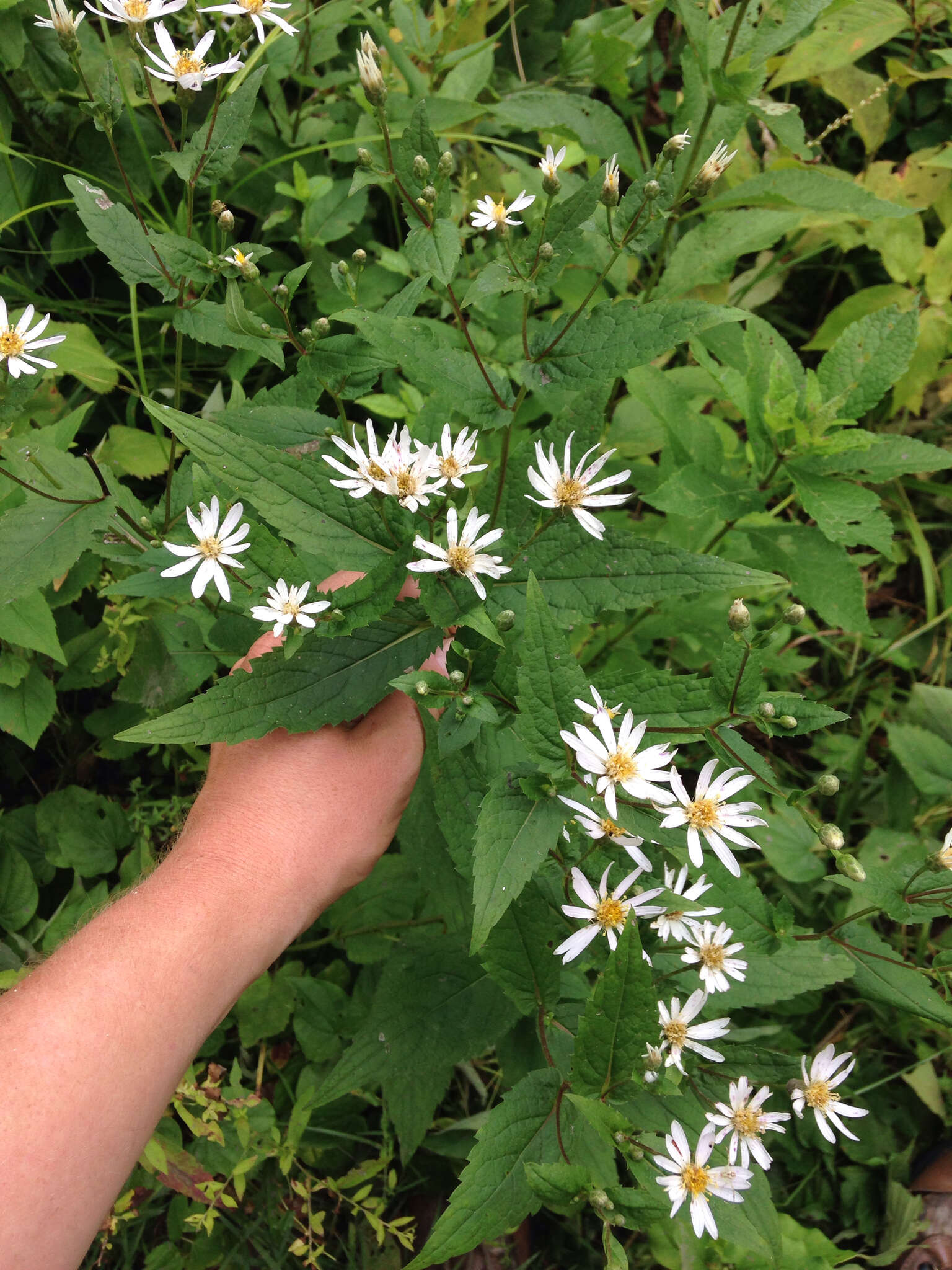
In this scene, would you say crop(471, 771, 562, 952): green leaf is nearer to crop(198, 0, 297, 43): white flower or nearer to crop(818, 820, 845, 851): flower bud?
crop(818, 820, 845, 851): flower bud

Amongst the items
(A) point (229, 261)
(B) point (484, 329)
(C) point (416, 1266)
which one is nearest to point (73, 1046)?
(C) point (416, 1266)

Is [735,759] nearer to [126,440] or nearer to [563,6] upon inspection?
[126,440]

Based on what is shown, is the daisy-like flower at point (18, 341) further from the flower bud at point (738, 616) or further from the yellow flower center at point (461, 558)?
the flower bud at point (738, 616)

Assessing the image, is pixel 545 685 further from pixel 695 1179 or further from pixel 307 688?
pixel 695 1179

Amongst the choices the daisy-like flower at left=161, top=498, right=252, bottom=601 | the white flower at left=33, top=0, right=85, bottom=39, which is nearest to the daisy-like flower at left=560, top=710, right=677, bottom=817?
the daisy-like flower at left=161, top=498, right=252, bottom=601

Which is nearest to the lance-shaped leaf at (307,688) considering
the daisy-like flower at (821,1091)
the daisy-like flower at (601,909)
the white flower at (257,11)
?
the daisy-like flower at (601,909)

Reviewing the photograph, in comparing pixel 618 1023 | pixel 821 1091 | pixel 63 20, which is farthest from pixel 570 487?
pixel 63 20
